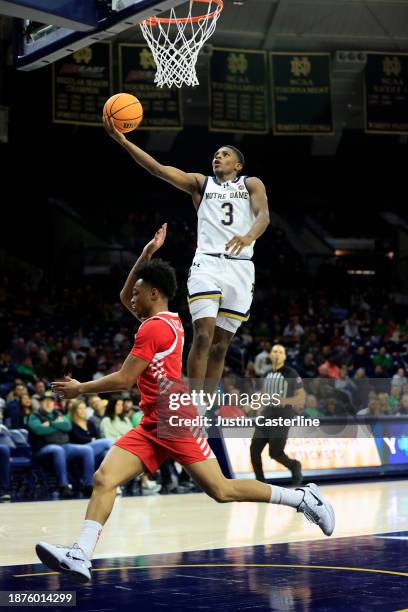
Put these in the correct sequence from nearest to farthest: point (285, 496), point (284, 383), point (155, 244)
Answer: point (285, 496)
point (155, 244)
point (284, 383)

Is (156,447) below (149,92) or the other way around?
below

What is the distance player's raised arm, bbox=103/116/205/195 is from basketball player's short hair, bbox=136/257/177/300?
1475 millimetres

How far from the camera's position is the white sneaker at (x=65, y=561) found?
5453 millimetres

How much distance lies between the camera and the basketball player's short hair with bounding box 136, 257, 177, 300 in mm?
6051

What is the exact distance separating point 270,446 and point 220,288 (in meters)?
4.65

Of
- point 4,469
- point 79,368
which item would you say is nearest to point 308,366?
point 79,368

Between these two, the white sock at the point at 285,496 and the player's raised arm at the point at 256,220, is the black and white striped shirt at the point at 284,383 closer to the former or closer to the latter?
the player's raised arm at the point at 256,220

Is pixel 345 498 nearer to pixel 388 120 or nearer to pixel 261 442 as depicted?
pixel 261 442

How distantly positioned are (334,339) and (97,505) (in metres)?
16.7

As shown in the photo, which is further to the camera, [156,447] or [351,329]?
[351,329]

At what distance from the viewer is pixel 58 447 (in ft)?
41.1

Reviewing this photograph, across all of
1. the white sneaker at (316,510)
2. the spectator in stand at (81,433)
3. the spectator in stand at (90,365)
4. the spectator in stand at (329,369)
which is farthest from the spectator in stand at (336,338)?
the white sneaker at (316,510)

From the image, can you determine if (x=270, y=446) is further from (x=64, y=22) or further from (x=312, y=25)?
(x=312, y=25)

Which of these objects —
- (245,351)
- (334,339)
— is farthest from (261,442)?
(334,339)
